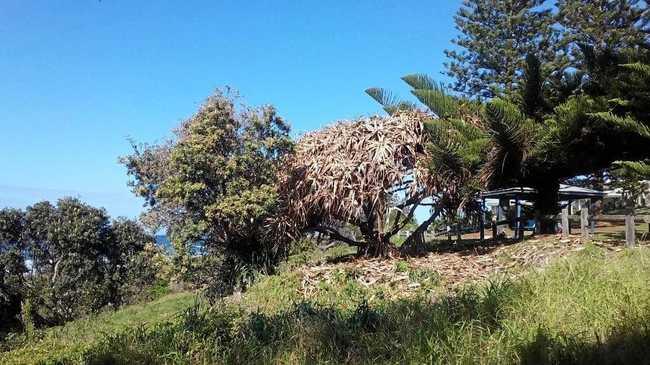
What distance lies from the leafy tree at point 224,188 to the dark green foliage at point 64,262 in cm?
514

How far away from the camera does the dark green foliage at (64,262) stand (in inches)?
558

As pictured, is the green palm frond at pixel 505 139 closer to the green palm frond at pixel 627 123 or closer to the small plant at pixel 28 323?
the green palm frond at pixel 627 123

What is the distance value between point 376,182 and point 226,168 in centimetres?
250

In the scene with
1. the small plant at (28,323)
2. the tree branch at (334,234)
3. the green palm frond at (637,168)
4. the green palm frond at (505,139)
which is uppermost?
the green palm frond at (505,139)

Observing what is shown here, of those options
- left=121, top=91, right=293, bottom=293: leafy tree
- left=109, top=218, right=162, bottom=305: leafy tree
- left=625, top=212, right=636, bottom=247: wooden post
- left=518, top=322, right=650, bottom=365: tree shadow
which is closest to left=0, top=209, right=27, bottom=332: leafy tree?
left=109, top=218, right=162, bottom=305: leafy tree

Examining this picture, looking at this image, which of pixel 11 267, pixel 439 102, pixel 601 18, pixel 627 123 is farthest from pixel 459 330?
pixel 601 18

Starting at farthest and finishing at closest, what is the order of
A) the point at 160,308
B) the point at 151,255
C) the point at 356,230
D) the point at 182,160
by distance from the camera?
the point at 160,308 < the point at 356,230 < the point at 151,255 < the point at 182,160

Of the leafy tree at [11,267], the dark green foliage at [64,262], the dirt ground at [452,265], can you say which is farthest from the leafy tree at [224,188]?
the leafy tree at [11,267]

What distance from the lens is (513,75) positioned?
87.8 feet

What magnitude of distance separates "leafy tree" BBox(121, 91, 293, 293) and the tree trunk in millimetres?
5153

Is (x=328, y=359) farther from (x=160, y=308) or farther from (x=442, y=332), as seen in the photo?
(x=160, y=308)

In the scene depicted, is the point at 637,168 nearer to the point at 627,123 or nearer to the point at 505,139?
the point at 627,123

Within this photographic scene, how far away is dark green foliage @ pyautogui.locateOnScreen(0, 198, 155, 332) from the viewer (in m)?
14.2

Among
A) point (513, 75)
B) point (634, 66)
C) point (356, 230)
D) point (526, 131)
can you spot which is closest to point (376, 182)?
point (356, 230)
